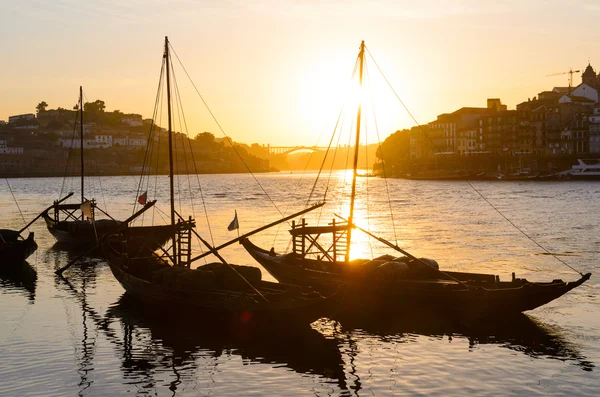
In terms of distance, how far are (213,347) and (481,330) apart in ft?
36.7

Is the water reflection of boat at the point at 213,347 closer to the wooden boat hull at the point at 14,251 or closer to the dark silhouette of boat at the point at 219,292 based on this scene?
the dark silhouette of boat at the point at 219,292

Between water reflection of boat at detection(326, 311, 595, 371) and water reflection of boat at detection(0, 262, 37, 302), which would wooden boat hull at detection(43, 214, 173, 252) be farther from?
water reflection of boat at detection(326, 311, 595, 371)

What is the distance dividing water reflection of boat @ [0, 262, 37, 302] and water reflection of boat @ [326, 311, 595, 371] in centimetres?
1784

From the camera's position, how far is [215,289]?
32531 millimetres

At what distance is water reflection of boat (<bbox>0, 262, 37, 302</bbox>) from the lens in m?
41.8

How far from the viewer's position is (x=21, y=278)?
4566 centimetres

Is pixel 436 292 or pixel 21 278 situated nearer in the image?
→ pixel 436 292

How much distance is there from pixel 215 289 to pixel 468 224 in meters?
57.7

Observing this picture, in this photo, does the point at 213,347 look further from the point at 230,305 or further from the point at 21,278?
the point at 21,278

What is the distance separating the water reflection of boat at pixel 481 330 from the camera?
2850 centimetres

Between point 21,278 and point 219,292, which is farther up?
point 219,292

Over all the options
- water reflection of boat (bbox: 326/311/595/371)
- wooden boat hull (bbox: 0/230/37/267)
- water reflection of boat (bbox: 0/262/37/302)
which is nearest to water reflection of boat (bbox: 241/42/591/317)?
water reflection of boat (bbox: 326/311/595/371)

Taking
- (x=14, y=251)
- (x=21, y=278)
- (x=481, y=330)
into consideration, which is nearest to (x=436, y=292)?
(x=481, y=330)

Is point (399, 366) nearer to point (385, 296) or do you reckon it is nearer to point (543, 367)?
point (543, 367)
